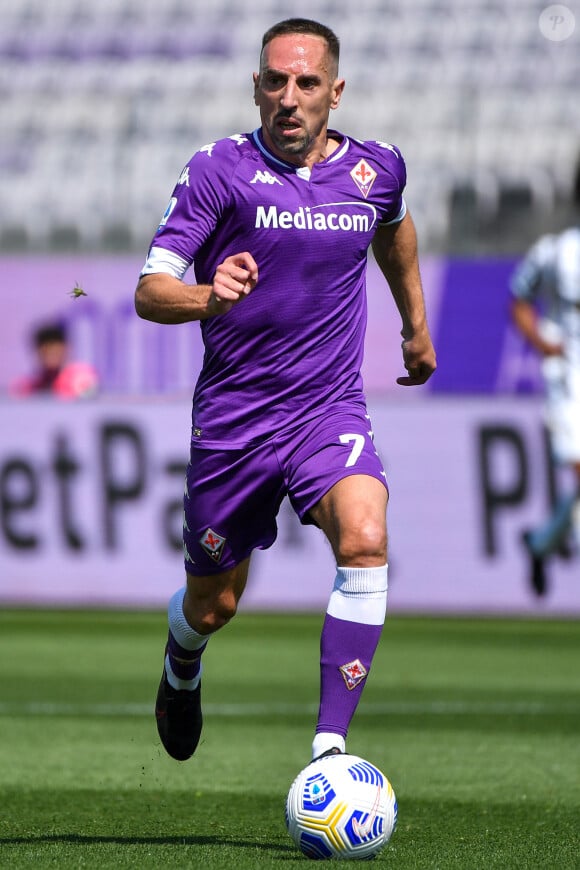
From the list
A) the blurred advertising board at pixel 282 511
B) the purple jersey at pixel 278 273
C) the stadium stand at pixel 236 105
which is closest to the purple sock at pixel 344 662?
the purple jersey at pixel 278 273

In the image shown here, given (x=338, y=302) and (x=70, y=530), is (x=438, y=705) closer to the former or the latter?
(x=338, y=302)

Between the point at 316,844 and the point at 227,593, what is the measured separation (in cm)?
117

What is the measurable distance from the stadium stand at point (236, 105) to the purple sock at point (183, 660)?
10.8 metres

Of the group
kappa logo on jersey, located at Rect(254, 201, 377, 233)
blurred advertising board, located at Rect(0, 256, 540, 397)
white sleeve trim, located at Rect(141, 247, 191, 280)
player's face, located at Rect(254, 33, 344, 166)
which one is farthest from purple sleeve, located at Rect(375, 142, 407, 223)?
blurred advertising board, located at Rect(0, 256, 540, 397)

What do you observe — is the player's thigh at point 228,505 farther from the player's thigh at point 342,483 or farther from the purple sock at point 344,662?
the purple sock at point 344,662

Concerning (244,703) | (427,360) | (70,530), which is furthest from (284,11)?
(427,360)

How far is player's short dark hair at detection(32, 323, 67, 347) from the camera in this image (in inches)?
619

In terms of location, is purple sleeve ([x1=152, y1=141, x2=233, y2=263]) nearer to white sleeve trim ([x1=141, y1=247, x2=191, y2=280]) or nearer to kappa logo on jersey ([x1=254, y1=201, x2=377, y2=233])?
white sleeve trim ([x1=141, y1=247, x2=191, y2=280])

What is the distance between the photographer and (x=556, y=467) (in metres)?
12.5

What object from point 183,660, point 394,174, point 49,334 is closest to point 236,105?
point 49,334

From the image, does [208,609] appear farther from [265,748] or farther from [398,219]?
[265,748]

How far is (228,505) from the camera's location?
500cm

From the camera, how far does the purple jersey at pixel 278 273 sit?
15.6 ft

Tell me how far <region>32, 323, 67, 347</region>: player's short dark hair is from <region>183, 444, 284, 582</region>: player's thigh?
35.4ft
